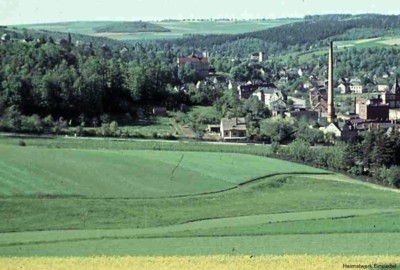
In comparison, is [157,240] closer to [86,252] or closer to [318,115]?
[86,252]

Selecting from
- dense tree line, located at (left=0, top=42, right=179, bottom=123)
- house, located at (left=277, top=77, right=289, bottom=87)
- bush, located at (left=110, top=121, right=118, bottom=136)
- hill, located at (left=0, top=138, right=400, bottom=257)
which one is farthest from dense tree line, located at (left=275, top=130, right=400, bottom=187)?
house, located at (left=277, top=77, right=289, bottom=87)

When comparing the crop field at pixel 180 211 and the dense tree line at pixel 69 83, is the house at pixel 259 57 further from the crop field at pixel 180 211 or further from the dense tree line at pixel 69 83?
the crop field at pixel 180 211

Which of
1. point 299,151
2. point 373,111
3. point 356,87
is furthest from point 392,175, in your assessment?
point 356,87

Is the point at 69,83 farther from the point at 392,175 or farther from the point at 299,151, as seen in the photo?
the point at 392,175

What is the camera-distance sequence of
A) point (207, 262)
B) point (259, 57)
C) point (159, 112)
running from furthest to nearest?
point (259, 57) → point (159, 112) → point (207, 262)

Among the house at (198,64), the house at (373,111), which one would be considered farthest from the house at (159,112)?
the house at (198,64)

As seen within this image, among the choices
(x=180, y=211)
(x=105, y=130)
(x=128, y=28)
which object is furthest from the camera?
(x=128, y=28)
